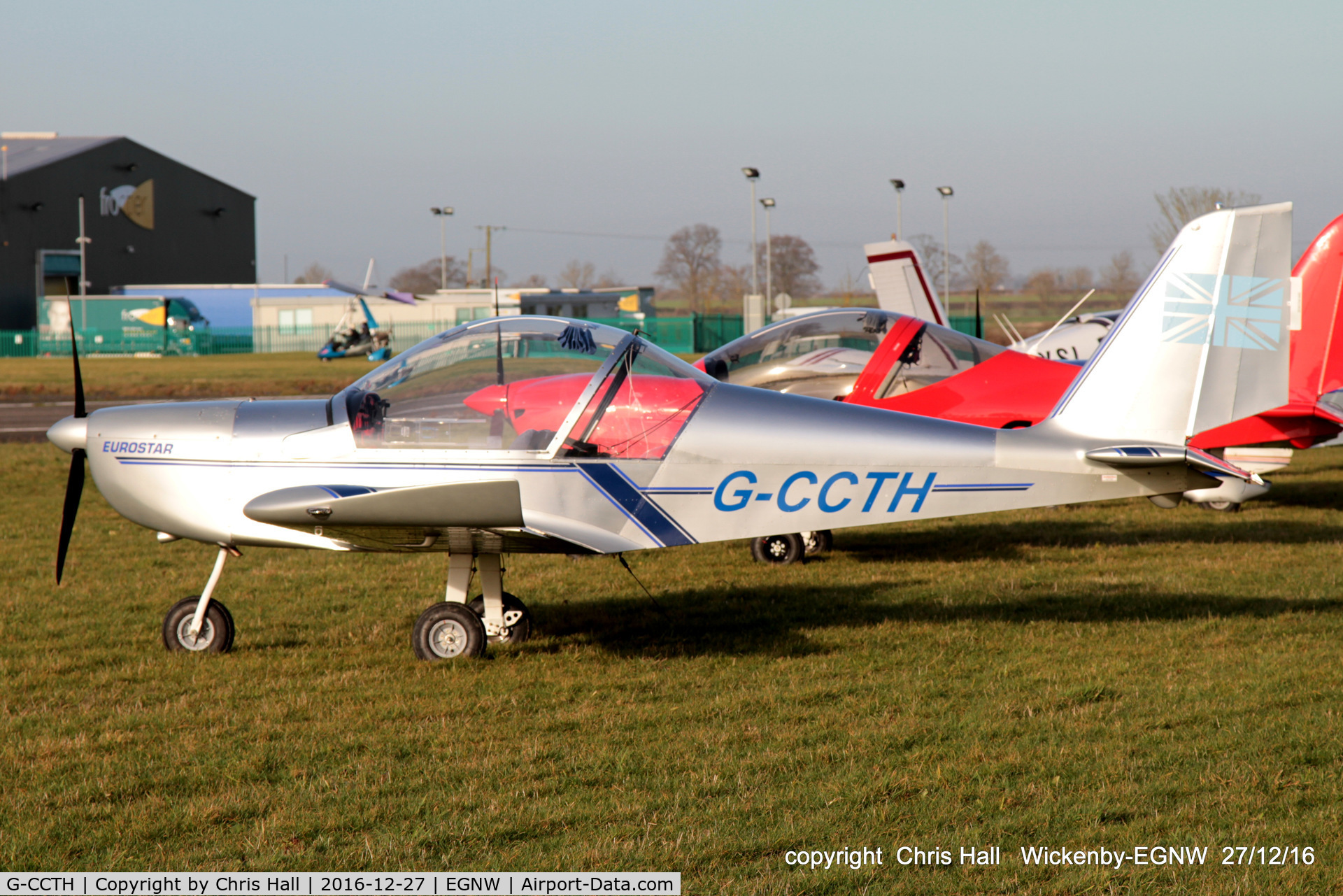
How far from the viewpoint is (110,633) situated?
652 centimetres

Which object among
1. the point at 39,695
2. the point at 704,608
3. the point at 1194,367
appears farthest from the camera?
the point at 704,608

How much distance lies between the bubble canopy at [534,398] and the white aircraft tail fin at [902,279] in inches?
356

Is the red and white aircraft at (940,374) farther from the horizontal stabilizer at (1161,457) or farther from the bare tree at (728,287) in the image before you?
the bare tree at (728,287)

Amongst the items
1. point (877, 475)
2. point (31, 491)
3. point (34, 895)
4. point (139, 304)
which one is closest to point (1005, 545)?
point (877, 475)

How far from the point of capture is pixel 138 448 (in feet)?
19.1

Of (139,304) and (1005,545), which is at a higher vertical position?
(139,304)

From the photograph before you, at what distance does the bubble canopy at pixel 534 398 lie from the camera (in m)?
5.69

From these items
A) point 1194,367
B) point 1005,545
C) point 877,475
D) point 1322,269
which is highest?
point 1322,269

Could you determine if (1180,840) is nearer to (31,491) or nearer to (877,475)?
(877,475)

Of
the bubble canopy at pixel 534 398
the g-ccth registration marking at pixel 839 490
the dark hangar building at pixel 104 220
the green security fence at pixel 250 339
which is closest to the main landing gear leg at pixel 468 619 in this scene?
the bubble canopy at pixel 534 398

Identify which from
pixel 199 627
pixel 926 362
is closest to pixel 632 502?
pixel 199 627

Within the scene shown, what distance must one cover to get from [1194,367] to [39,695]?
5932mm
